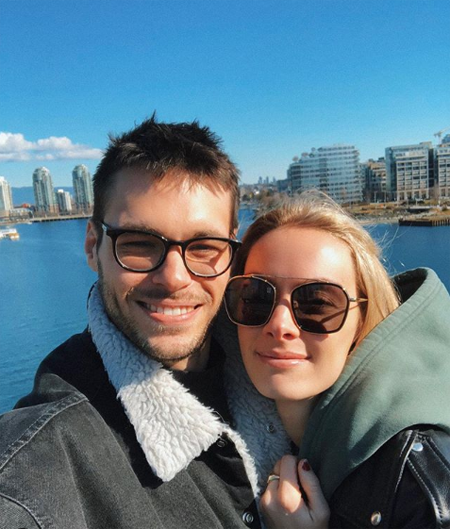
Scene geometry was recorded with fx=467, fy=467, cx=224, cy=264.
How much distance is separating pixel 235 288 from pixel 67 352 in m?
0.37

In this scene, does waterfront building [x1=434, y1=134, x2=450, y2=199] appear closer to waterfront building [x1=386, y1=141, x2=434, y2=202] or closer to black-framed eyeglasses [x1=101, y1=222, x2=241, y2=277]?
waterfront building [x1=386, y1=141, x2=434, y2=202]

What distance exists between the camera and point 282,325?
0.92 m

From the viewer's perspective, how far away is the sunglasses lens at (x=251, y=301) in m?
0.95

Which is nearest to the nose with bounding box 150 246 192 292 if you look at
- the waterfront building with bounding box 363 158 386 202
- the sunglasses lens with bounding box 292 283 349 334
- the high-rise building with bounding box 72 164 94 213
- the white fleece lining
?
the white fleece lining

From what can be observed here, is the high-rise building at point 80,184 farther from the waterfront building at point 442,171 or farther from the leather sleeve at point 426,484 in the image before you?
the leather sleeve at point 426,484

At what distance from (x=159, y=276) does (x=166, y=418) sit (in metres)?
0.27

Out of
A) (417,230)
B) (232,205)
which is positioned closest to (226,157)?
(232,205)

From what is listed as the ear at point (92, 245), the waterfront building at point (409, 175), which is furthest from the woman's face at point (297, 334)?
the waterfront building at point (409, 175)

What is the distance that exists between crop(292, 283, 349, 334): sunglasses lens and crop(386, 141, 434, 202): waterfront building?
53.4m

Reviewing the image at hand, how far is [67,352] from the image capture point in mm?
892

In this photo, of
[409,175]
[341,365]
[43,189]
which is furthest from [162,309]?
[43,189]

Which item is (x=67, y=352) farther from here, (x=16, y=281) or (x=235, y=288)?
(x=16, y=281)

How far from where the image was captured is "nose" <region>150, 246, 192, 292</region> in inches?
36.0

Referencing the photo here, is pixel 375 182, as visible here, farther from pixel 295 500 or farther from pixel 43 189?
pixel 43 189
